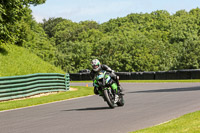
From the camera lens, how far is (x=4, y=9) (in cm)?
2397

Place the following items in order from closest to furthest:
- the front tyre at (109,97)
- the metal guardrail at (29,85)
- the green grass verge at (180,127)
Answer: the green grass verge at (180,127) → the front tyre at (109,97) → the metal guardrail at (29,85)

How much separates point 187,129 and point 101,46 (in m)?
81.5

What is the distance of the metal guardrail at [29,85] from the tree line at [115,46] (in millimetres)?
3667

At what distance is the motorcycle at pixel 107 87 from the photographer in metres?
12.2

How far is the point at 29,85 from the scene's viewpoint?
22.2m

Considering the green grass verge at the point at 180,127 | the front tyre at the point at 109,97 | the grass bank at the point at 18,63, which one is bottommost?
the green grass verge at the point at 180,127

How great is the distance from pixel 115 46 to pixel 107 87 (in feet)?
242

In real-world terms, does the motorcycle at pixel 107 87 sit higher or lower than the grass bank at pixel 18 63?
lower

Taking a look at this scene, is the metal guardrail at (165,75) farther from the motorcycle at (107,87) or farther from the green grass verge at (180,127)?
the green grass verge at (180,127)

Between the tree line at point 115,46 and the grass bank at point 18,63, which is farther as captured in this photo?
the tree line at point 115,46

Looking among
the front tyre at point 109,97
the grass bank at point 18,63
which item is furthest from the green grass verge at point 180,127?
the grass bank at point 18,63

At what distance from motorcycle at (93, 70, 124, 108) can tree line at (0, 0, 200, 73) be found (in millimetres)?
12641

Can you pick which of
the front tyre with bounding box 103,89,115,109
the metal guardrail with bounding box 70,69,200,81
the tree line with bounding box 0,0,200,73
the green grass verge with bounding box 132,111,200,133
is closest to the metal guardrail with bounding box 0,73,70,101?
the tree line with bounding box 0,0,200,73

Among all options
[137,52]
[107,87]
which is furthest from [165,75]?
[137,52]
